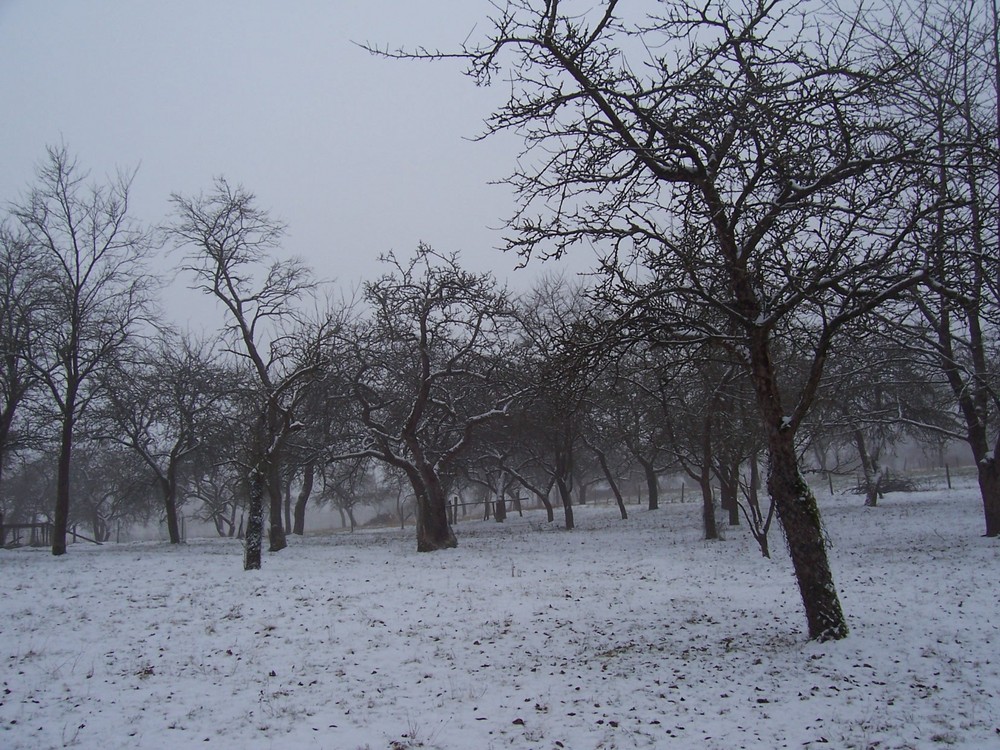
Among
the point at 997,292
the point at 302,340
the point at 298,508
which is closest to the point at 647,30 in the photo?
the point at 997,292

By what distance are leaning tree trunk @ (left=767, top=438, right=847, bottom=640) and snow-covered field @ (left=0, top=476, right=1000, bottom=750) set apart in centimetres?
28

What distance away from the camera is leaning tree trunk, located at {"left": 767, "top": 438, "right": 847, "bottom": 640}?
7.39m

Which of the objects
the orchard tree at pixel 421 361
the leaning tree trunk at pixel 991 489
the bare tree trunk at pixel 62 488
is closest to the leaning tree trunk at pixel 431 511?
the orchard tree at pixel 421 361

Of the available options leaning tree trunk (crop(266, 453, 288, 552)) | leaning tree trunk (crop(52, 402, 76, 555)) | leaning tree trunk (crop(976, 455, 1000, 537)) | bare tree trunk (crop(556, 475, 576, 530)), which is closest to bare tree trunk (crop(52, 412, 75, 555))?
leaning tree trunk (crop(52, 402, 76, 555))

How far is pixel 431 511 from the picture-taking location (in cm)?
2072

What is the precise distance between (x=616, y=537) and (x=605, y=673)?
14.7 metres

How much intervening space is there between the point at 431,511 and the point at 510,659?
42.9ft

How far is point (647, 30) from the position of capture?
22.5 ft

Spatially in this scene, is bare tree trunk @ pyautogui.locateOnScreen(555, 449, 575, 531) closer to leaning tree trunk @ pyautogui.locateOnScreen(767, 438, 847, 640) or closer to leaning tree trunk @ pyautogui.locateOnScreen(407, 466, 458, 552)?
leaning tree trunk @ pyautogui.locateOnScreen(407, 466, 458, 552)

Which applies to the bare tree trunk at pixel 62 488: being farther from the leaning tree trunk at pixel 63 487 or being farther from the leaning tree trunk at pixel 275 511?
the leaning tree trunk at pixel 275 511

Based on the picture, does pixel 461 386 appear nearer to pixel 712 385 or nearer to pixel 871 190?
pixel 712 385

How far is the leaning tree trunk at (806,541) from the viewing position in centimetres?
739

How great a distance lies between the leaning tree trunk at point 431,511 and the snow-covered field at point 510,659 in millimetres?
6255

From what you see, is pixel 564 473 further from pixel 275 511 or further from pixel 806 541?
pixel 806 541
